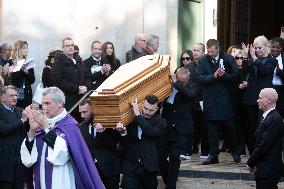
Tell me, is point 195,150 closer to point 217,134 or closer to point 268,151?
point 217,134

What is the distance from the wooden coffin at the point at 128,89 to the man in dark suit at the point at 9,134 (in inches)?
44.3

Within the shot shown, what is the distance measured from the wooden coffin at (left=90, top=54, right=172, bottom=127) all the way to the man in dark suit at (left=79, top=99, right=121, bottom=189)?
1.35 feet

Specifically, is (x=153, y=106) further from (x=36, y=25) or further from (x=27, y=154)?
(x=36, y=25)

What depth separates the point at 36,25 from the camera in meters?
14.8

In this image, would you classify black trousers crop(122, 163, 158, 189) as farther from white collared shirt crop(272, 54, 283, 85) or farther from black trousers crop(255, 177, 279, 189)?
white collared shirt crop(272, 54, 283, 85)

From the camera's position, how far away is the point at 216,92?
12625mm

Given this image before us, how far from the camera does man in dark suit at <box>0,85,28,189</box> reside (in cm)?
1048

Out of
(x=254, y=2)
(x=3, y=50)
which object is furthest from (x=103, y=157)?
(x=254, y=2)

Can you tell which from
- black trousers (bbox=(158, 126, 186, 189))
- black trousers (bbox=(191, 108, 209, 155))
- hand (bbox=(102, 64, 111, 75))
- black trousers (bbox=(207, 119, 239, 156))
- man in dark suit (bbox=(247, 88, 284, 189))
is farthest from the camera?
black trousers (bbox=(191, 108, 209, 155))

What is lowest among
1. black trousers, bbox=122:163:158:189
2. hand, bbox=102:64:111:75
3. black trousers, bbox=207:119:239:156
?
black trousers, bbox=122:163:158:189

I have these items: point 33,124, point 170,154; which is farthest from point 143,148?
point 33,124

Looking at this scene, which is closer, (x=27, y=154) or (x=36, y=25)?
(x=27, y=154)

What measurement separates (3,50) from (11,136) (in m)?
2.97

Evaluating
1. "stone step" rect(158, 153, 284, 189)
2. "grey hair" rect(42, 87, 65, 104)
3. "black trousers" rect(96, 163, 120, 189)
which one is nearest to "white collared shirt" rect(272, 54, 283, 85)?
"stone step" rect(158, 153, 284, 189)
